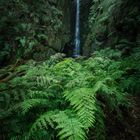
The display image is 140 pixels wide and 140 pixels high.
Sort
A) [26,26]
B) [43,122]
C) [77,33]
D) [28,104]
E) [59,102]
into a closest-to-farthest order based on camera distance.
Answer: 1. [43,122]
2. [28,104]
3. [59,102]
4. [26,26]
5. [77,33]

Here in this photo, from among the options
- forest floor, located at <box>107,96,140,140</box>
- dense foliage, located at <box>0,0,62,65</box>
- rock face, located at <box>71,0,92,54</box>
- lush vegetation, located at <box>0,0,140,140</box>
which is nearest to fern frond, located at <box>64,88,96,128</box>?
lush vegetation, located at <box>0,0,140,140</box>

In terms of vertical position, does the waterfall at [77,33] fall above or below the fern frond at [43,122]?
below

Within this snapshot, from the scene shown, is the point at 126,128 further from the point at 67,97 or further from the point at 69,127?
the point at 69,127

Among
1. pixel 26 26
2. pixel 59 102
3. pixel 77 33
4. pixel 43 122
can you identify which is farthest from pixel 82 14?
pixel 43 122

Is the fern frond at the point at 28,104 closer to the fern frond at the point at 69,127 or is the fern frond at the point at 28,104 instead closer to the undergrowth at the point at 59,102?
the undergrowth at the point at 59,102

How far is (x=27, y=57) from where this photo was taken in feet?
30.7

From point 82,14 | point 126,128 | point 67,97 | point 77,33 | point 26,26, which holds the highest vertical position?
point 67,97

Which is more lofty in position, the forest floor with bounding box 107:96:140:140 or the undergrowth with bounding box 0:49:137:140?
the undergrowth with bounding box 0:49:137:140

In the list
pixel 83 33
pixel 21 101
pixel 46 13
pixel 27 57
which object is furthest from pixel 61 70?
pixel 83 33

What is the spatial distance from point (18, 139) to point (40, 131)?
0.78 ft

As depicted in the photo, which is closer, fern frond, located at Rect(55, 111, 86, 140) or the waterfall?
fern frond, located at Rect(55, 111, 86, 140)

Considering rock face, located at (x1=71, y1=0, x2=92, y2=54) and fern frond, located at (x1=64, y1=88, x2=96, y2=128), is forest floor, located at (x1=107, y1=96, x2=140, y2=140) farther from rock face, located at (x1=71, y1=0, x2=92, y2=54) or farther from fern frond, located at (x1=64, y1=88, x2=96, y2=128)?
rock face, located at (x1=71, y1=0, x2=92, y2=54)

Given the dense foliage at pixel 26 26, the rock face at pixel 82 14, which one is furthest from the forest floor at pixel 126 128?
the rock face at pixel 82 14

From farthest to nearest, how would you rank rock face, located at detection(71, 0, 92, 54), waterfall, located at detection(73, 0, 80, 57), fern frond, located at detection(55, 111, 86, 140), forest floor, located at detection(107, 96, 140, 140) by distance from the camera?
rock face, located at detection(71, 0, 92, 54), waterfall, located at detection(73, 0, 80, 57), forest floor, located at detection(107, 96, 140, 140), fern frond, located at detection(55, 111, 86, 140)
